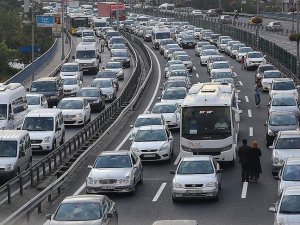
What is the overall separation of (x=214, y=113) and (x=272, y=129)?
4.76 meters

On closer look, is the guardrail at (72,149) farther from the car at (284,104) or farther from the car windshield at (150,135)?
the car at (284,104)

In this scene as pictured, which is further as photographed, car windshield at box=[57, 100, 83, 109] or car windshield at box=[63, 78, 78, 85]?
car windshield at box=[63, 78, 78, 85]

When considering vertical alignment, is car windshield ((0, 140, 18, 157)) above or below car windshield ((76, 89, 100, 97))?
above

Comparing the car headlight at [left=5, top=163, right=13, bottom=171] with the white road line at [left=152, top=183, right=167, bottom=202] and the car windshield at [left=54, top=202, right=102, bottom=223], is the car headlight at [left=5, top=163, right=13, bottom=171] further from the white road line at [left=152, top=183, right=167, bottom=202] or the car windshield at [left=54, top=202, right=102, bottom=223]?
the car windshield at [left=54, top=202, right=102, bottom=223]

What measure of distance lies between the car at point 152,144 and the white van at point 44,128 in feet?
13.7

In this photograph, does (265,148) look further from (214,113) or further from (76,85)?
(76,85)

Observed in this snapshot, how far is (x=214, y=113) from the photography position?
113 ft

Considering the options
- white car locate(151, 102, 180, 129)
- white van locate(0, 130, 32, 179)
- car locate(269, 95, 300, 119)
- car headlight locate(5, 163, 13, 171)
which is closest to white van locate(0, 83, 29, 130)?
white van locate(0, 130, 32, 179)

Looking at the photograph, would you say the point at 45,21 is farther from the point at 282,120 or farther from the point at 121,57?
the point at 282,120

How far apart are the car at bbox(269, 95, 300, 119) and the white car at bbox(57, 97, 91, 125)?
29.3 feet

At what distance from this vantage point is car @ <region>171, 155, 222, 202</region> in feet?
91.1

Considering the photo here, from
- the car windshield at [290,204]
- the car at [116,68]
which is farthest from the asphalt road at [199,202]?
the car at [116,68]

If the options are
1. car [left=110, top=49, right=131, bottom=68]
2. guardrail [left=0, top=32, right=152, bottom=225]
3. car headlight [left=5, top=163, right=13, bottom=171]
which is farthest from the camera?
car [left=110, top=49, right=131, bottom=68]

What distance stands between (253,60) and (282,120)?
35.0 metres
